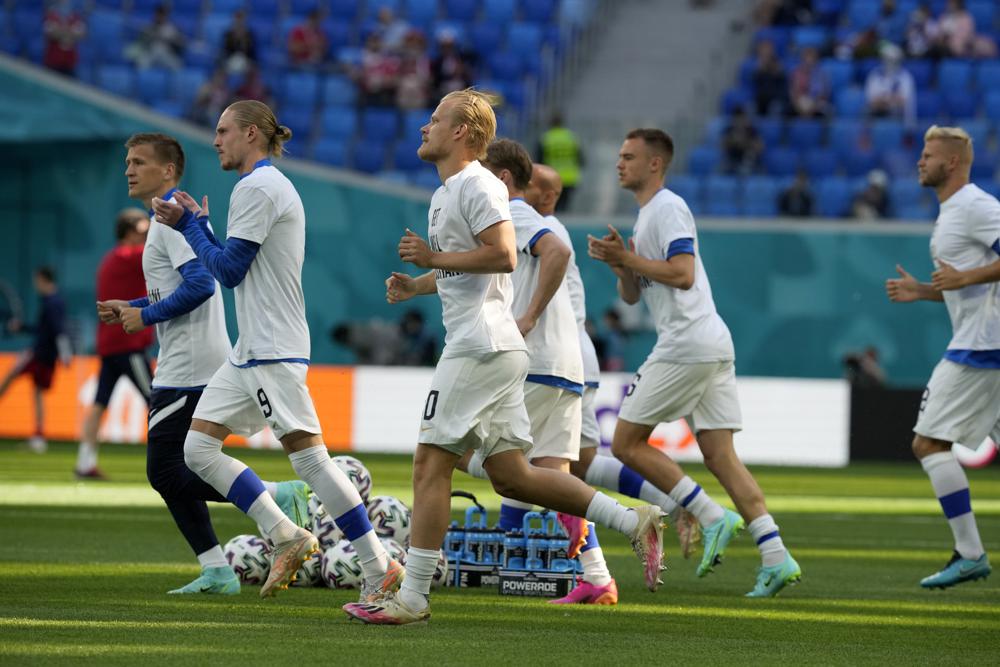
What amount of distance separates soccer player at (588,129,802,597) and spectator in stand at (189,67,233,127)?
1792cm

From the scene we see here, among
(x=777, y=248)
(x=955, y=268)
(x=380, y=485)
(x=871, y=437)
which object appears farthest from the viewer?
(x=777, y=248)

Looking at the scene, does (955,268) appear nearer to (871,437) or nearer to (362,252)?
(871,437)

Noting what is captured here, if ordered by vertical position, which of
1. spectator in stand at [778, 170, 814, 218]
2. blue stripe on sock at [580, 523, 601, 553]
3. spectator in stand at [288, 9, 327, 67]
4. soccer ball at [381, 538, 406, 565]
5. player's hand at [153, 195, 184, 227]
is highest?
spectator in stand at [288, 9, 327, 67]

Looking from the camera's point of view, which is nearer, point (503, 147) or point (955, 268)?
point (503, 147)

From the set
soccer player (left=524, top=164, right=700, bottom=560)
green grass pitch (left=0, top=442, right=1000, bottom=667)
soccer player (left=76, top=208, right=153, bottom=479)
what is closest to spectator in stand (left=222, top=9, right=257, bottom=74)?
soccer player (left=76, top=208, right=153, bottom=479)

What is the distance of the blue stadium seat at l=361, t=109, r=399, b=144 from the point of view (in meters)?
27.0

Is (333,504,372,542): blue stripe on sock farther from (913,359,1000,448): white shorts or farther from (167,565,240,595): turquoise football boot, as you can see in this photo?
(913,359,1000,448): white shorts

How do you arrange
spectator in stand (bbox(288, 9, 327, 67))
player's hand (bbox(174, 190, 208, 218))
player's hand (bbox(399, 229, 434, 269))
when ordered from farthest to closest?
spectator in stand (bbox(288, 9, 327, 67)) < player's hand (bbox(174, 190, 208, 218)) < player's hand (bbox(399, 229, 434, 269))

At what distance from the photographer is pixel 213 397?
309 inches

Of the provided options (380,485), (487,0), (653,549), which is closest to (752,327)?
(487,0)

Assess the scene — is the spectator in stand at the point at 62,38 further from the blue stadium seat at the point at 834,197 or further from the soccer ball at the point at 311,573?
the soccer ball at the point at 311,573

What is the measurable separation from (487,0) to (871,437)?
11.7 m

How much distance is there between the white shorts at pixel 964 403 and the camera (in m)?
9.70

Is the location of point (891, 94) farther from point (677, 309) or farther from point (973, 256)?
point (677, 309)
